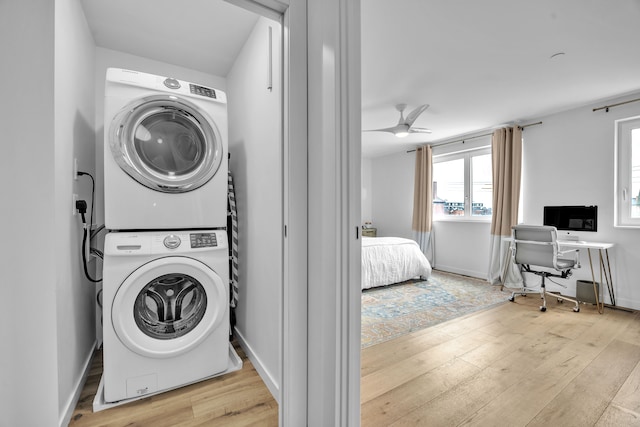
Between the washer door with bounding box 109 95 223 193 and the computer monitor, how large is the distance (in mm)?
4024

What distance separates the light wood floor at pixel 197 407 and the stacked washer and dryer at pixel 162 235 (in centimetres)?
6

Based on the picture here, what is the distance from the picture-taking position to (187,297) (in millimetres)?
1710

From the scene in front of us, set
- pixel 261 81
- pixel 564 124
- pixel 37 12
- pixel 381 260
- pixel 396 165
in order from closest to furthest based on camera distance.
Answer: pixel 37 12
pixel 261 81
pixel 564 124
pixel 381 260
pixel 396 165

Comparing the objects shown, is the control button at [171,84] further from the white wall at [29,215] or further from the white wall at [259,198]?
the white wall at [29,215]

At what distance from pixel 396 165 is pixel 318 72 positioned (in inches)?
204

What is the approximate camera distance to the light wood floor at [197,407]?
138 centimetres

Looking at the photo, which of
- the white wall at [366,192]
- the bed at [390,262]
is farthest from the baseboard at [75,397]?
the white wall at [366,192]

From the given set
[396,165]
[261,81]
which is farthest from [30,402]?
[396,165]

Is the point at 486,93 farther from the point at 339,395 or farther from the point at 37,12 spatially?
the point at 37,12

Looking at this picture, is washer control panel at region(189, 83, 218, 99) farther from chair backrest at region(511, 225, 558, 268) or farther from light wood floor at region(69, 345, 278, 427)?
chair backrest at region(511, 225, 558, 268)

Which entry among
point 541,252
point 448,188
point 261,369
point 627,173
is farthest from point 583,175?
point 261,369

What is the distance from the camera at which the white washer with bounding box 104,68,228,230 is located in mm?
1513

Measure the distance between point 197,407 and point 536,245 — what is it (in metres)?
3.59

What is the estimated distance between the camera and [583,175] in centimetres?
346
